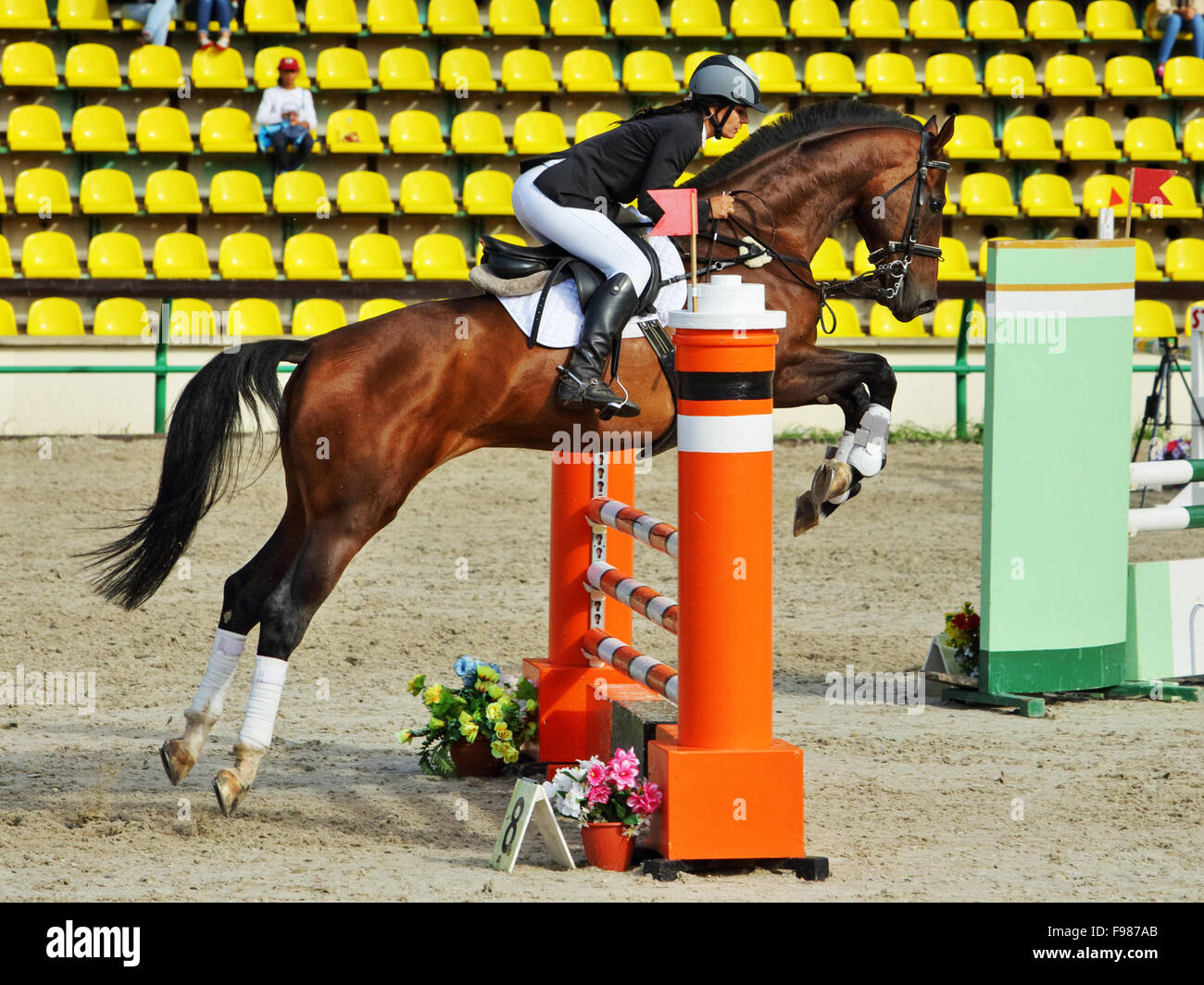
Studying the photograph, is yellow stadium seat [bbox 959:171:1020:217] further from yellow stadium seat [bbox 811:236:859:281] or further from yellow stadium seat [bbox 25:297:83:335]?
yellow stadium seat [bbox 25:297:83:335]

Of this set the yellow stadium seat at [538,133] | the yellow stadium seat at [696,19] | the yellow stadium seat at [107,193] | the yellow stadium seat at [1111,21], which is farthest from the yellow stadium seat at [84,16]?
the yellow stadium seat at [1111,21]

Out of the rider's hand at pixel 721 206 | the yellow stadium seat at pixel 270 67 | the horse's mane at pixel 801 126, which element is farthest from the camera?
the yellow stadium seat at pixel 270 67

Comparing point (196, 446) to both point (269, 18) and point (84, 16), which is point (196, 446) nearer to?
point (269, 18)

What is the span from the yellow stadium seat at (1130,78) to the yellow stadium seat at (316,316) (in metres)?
8.02

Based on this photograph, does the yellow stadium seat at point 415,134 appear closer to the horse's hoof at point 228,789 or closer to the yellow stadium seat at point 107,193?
the yellow stadium seat at point 107,193

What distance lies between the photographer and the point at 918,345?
13.5 m

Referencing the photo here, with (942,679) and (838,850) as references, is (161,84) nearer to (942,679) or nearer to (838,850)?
(942,679)

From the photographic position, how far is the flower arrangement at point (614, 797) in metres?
4.16

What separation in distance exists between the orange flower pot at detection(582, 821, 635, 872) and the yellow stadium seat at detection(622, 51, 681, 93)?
448 inches

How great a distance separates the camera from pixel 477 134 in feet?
47.5

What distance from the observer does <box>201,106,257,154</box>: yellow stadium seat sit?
1393 cm

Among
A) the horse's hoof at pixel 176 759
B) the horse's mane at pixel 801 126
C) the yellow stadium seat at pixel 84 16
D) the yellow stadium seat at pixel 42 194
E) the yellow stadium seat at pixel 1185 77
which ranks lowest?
the horse's hoof at pixel 176 759

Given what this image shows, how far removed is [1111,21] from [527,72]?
6.08 m
